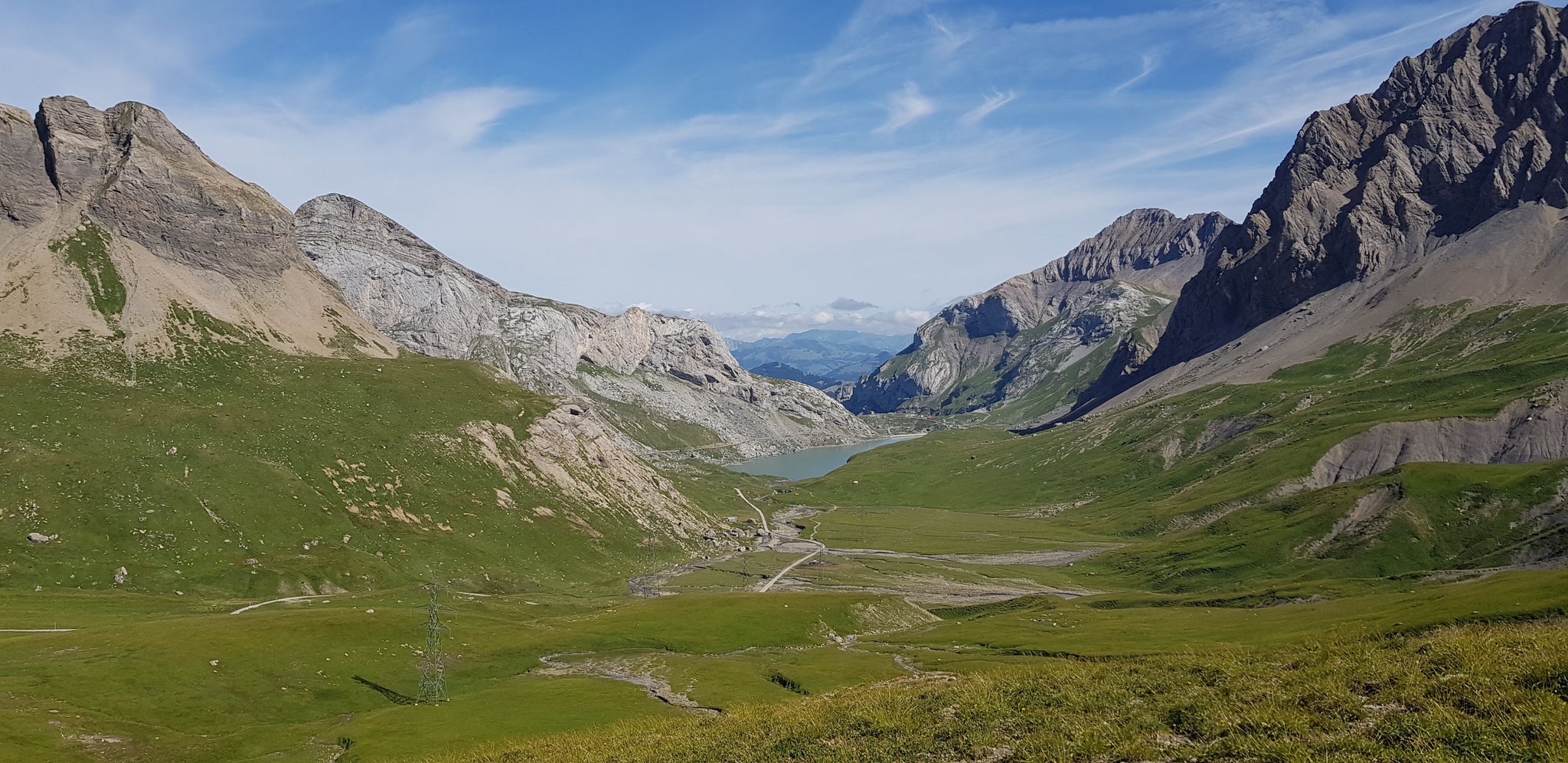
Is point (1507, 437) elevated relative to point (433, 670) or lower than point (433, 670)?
lower

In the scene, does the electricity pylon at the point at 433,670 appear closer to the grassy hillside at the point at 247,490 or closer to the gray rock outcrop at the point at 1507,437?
the grassy hillside at the point at 247,490

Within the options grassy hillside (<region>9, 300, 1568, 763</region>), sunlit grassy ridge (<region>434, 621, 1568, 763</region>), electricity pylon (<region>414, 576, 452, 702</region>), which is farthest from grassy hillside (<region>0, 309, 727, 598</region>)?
sunlit grassy ridge (<region>434, 621, 1568, 763</region>)

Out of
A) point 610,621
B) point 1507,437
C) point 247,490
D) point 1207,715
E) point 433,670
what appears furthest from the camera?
point 1507,437

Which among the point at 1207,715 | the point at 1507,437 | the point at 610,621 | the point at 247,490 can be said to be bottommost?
the point at 1507,437

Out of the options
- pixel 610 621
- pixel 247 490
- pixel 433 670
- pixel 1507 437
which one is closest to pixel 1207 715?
pixel 433 670

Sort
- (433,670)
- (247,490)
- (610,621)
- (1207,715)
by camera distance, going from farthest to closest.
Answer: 1. (247,490)
2. (610,621)
3. (433,670)
4. (1207,715)

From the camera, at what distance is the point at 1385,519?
487ft

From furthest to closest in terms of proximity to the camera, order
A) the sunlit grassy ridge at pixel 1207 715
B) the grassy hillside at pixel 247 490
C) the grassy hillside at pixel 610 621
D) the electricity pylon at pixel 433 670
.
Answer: the grassy hillside at pixel 247 490, the electricity pylon at pixel 433 670, the grassy hillside at pixel 610 621, the sunlit grassy ridge at pixel 1207 715

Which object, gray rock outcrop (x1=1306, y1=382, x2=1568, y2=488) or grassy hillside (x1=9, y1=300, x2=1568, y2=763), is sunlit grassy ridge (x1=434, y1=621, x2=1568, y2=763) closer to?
grassy hillside (x1=9, y1=300, x2=1568, y2=763)

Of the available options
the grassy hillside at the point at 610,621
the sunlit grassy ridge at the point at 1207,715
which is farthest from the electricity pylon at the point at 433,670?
the sunlit grassy ridge at the point at 1207,715

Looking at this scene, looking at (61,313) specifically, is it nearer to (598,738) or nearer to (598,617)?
(598,617)

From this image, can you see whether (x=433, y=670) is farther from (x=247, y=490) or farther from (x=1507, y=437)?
(x=1507, y=437)

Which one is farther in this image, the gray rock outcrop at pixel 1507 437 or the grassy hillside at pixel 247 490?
the gray rock outcrop at pixel 1507 437

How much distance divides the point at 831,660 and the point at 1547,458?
18130cm
